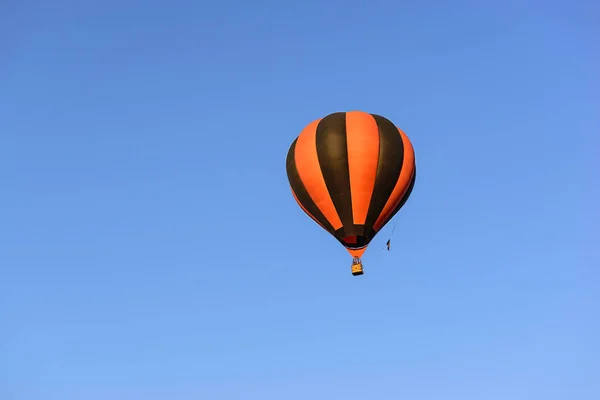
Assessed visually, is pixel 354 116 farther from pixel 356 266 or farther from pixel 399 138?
pixel 356 266

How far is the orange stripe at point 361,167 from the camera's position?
171ft

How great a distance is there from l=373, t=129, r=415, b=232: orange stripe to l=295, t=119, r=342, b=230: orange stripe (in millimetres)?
2228

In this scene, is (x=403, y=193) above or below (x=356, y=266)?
above

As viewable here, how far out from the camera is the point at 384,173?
52562 millimetres

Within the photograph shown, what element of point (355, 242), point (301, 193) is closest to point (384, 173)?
point (355, 242)

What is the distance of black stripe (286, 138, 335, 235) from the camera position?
53.5 metres

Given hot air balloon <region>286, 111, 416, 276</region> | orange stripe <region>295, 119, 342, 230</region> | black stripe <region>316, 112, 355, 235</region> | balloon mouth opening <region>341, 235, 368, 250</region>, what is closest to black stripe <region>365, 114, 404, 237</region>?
hot air balloon <region>286, 111, 416, 276</region>

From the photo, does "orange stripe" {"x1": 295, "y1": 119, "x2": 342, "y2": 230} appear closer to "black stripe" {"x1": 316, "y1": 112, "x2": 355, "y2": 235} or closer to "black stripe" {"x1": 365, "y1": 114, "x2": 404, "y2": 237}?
"black stripe" {"x1": 316, "y1": 112, "x2": 355, "y2": 235}

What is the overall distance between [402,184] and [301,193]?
4.98 meters

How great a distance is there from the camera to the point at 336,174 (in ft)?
172

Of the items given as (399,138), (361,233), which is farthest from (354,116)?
(361,233)

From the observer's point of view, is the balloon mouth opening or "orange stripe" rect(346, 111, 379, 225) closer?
"orange stripe" rect(346, 111, 379, 225)

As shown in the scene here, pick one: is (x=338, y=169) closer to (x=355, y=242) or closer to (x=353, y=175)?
(x=353, y=175)

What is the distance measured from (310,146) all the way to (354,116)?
106 inches
